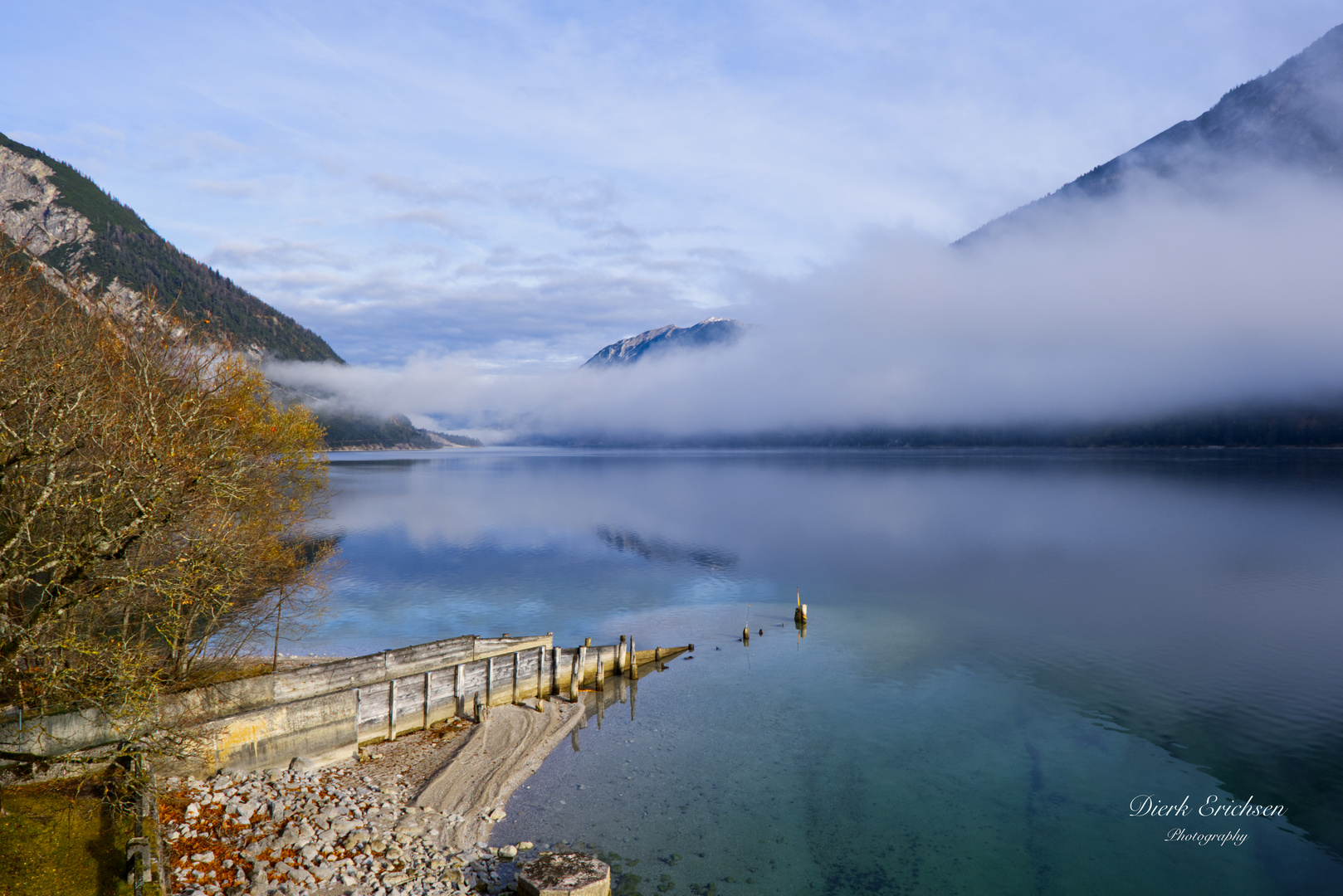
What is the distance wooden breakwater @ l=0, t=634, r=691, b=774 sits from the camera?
63.3ft

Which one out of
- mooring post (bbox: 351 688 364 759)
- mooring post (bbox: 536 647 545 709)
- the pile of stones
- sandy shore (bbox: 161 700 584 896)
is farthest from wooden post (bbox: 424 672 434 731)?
the pile of stones

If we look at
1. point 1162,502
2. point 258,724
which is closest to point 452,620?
point 258,724

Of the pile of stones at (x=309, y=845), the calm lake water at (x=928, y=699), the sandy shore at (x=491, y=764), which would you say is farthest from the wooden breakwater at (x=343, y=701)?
the calm lake water at (x=928, y=699)

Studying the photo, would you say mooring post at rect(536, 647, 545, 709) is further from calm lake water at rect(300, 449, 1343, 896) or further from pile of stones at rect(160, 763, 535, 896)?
pile of stones at rect(160, 763, 535, 896)

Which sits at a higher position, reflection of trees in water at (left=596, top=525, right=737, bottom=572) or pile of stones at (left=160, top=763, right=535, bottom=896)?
pile of stones at (left=160, top=763, right=535, bottom=896)

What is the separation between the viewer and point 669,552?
80188 mm

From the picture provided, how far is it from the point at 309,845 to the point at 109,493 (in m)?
11.2

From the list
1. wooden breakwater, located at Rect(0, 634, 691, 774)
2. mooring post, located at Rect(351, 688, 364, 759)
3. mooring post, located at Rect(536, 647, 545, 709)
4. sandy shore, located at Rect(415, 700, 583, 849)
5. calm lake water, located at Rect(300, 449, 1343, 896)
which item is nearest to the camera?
wooden breakwater, located at Rect(0, 634, 691, 774)

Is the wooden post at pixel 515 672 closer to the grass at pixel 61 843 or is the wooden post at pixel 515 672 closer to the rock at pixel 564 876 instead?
the rock at pixel 564 876

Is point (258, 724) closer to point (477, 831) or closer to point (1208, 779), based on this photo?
point (477, 831)

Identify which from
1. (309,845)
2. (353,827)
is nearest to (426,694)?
(353,827)

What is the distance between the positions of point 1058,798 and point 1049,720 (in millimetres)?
7879

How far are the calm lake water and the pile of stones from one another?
2441mm

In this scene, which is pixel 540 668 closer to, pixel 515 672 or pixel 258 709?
pixel 515 672
